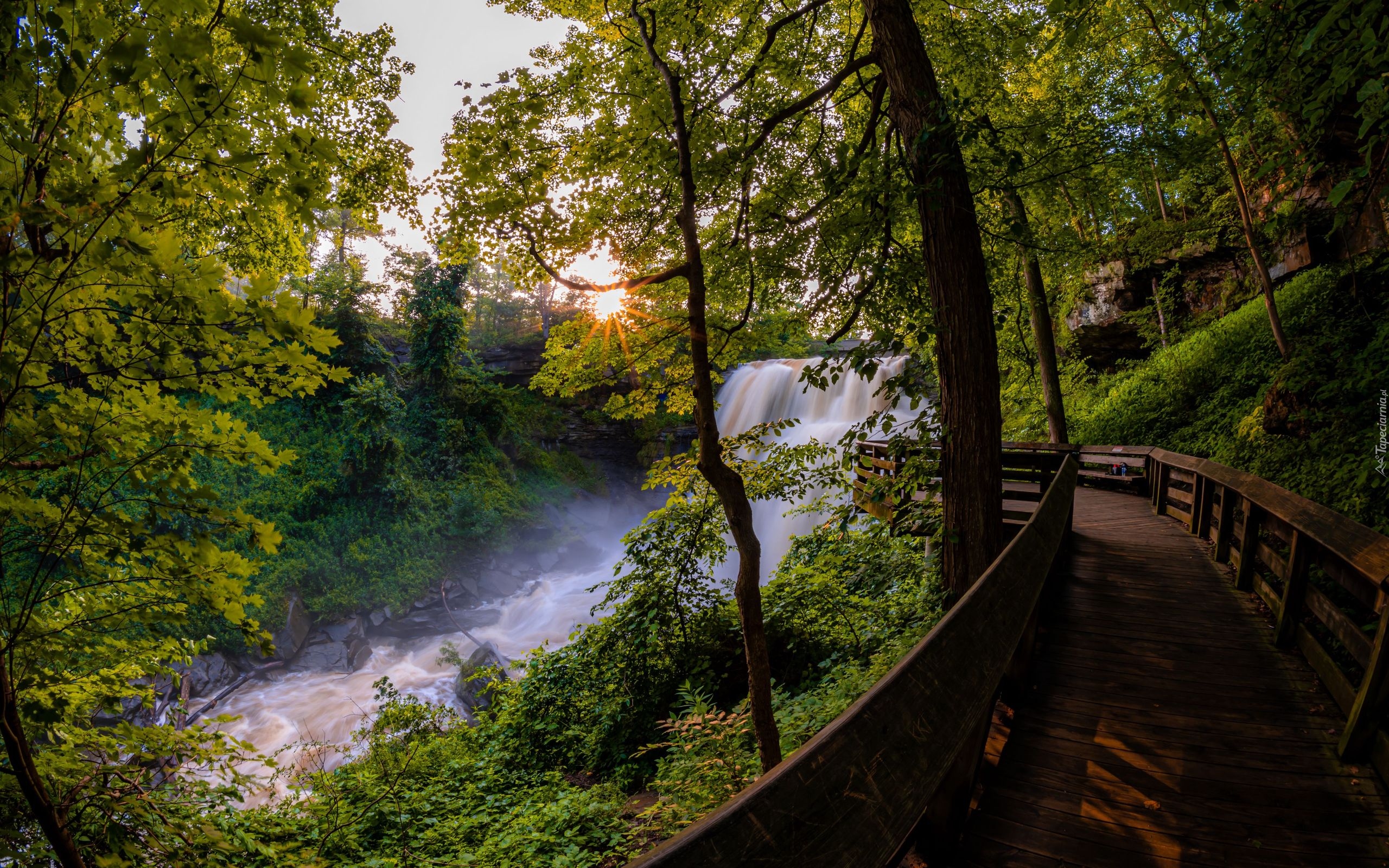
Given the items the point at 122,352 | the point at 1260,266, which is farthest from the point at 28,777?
the point at 1260,266

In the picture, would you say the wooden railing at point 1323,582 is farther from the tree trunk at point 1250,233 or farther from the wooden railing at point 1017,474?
the tree trunk at point 1250,233

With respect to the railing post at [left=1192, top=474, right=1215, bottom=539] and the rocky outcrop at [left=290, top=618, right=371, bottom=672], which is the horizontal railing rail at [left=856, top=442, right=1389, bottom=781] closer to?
the railing post at [left=1192, top=474, right=1215, bottom=539]

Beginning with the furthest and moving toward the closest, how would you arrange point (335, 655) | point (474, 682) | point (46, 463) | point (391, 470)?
point (391, 470) → point (335, 655) → point (474, 682) → point (46, 463)

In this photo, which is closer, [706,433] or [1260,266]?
[706,433]

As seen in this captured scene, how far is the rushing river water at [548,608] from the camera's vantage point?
545 inches

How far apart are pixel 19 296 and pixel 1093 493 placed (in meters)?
14.3

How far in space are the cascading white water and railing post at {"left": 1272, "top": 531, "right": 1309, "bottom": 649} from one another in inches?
487

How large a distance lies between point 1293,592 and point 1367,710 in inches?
58.2

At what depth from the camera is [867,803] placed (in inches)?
51.4

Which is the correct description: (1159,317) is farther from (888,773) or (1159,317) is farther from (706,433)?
(888,773)

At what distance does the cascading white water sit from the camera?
17.7m

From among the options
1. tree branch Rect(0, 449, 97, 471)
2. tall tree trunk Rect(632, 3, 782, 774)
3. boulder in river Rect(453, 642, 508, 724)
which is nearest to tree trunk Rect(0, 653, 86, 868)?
tree branch Rect(0, 449, 97, 471)

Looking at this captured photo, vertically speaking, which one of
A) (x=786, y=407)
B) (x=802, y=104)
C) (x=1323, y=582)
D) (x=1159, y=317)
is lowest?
(x=1323, y=582)

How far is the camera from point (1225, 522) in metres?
5.93
